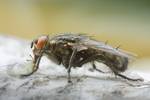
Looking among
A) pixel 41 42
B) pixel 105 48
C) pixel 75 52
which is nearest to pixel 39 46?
pixel 41 42

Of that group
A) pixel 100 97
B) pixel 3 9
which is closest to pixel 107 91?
pixel 100 97

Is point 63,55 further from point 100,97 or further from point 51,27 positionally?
point 51,27

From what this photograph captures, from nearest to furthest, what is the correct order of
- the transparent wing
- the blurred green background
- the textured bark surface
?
1. the textured bark surface
2. the transparent wing
3. the blurred green background

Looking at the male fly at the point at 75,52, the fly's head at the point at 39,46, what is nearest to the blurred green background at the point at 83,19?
the male fly at the point at 75,52

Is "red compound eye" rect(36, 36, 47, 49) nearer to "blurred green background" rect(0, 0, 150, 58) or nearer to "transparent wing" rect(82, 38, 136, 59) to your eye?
"transparent wing" rect(82, 38, 136, 59)

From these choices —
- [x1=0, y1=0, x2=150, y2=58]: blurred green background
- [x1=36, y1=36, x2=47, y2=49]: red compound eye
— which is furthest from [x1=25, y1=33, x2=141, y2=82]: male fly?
[x1=0, y1=0, x2=150, y2=58]: blurred green background

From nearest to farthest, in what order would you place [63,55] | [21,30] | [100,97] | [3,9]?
1. [100,97]
2. [63,55]
3. [21,30]
4. [3,9]

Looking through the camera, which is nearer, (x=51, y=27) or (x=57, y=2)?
(x=51, y=27)
